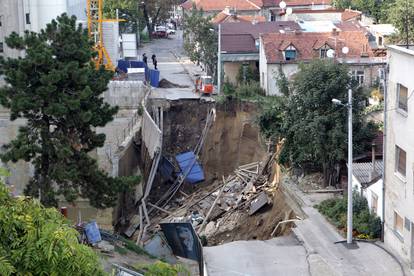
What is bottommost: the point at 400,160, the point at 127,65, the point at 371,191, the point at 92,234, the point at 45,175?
the point at 92,234

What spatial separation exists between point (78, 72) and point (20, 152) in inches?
130

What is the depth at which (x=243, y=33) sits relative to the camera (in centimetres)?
4672

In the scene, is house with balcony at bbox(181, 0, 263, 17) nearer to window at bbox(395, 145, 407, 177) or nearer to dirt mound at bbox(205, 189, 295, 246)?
dirt mound at bbox(205, 189, 295, 246)

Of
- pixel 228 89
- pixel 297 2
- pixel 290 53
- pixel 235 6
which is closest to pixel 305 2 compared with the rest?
pixel 297 2

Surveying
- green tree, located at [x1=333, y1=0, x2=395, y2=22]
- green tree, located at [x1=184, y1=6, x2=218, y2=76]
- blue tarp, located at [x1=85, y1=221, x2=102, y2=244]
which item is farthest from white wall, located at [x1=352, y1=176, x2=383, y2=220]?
green tree, located at [x1=333, y1=0, x2=395, y2=22]

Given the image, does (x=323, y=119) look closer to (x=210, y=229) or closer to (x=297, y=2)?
(x=210, y=229)

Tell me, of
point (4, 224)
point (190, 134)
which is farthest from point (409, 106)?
point (190, 134)

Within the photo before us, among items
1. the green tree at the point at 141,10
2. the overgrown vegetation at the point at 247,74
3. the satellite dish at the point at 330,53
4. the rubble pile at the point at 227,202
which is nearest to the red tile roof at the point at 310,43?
the satellite dish at the point at 330,53

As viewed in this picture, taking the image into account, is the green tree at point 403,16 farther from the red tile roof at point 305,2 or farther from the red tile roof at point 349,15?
the red tile roof at point 305,2

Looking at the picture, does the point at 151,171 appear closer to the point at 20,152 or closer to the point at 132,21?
the point at 20,152

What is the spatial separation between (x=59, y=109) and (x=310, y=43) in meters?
22.1

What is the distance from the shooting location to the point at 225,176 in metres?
39.8

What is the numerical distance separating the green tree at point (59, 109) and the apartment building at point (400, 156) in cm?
921

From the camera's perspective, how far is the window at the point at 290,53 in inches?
1667
